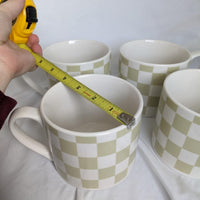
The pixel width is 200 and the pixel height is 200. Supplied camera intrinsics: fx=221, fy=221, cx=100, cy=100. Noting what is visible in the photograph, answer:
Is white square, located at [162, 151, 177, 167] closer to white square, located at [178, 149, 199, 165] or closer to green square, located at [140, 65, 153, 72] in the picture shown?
white square, located at [178, 149, 199, 165]

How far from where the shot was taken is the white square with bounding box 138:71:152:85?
433 mm

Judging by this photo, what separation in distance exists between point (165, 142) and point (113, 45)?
40cm

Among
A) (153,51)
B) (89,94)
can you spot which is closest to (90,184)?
(89,94)

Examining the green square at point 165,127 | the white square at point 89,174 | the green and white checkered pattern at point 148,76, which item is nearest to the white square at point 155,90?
the green and white checkered pattern at point 148,76

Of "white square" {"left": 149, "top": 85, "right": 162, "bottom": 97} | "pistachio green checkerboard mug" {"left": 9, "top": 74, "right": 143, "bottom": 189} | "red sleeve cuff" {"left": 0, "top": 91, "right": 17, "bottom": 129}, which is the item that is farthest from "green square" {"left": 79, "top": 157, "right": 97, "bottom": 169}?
"white square" {"left": 149, "top": 85, "right": 162, "bottom": 97}

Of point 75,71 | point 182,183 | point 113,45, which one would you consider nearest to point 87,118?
point 75,71

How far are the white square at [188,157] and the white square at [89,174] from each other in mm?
135

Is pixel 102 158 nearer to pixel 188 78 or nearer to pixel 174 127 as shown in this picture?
pixel 174 127

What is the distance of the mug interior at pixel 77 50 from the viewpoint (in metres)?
0.52

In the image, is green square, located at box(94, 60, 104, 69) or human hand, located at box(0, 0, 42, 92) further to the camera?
green square, located at box(94, 60, 104, 69)

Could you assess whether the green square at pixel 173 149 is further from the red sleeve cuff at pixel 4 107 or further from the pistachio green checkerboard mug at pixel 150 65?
the red sleeve cuff at pixel 4 107

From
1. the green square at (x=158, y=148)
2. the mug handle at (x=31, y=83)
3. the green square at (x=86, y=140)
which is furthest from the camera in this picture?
the mug handle at (x=31, y=83)

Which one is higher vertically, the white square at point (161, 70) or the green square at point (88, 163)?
the white square at point (161, 70)

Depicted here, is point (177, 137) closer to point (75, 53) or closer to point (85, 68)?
point (85, 68)
